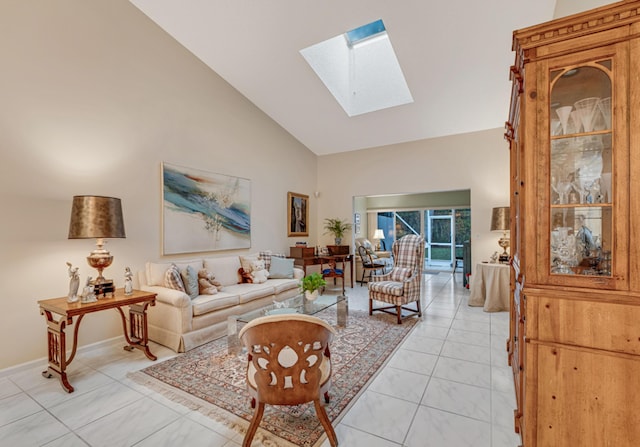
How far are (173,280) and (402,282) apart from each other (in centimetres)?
301

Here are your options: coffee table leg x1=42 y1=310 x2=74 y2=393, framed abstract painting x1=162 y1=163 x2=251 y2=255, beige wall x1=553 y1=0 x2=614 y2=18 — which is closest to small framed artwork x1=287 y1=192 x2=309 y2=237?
framed abstract painting x1=162 y1=163 x2=251 y2=255

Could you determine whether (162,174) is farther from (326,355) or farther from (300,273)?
(326,355)

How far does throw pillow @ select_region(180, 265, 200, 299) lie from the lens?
11.7 feet

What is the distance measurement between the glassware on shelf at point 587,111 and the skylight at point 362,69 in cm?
344

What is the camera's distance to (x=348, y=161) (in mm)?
6789

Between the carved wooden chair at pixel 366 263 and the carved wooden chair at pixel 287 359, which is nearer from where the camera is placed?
the carved wooden chair at pixel 287 359

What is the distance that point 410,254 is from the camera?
4551mm

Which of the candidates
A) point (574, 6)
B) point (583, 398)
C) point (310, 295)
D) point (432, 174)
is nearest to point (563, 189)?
point (583, 398)

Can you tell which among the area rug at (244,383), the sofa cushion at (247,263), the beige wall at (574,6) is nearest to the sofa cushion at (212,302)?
the area rug at (244,383)

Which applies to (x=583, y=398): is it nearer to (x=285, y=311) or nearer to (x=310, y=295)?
(x=285, y=311)

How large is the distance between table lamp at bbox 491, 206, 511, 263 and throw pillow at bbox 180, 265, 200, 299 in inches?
185

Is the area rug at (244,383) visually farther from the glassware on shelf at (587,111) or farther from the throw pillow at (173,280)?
the glassware on shelf at (587,111)

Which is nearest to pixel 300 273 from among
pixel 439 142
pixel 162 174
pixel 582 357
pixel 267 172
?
pixel 267 172

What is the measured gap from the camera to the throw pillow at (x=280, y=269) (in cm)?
505
